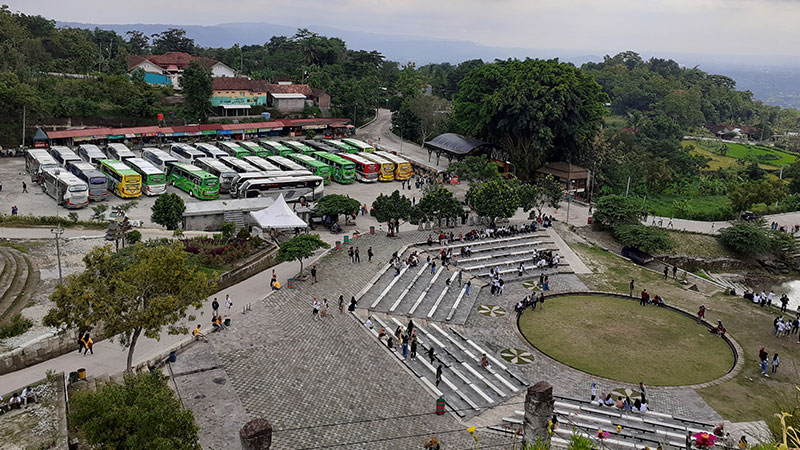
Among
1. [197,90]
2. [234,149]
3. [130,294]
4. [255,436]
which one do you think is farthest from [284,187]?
[255,436]

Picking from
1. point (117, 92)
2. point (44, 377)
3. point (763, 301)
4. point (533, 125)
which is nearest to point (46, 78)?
point (117, 92)

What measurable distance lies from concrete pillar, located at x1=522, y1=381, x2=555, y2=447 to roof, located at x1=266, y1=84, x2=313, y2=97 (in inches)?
2994

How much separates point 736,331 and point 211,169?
41.9 m

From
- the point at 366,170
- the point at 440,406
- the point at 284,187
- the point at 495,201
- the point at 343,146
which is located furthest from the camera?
the point at 343,146

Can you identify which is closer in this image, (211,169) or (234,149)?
(211,169)

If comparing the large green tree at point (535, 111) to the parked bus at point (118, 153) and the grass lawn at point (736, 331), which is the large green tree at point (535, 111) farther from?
the parked bus at point (118, 153)

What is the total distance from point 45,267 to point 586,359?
27215 millimetres

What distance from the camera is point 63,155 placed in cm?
5603

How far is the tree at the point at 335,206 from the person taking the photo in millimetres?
44059

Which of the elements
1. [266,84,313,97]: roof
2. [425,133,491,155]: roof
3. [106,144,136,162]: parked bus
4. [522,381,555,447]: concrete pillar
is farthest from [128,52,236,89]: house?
[522,381,555,447]: concrete pillar

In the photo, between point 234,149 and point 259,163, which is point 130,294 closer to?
point 259,163

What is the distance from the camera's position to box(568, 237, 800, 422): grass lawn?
85.5 feet

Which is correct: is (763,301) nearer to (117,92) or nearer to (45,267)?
(45,267)

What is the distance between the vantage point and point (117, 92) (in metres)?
74.3
